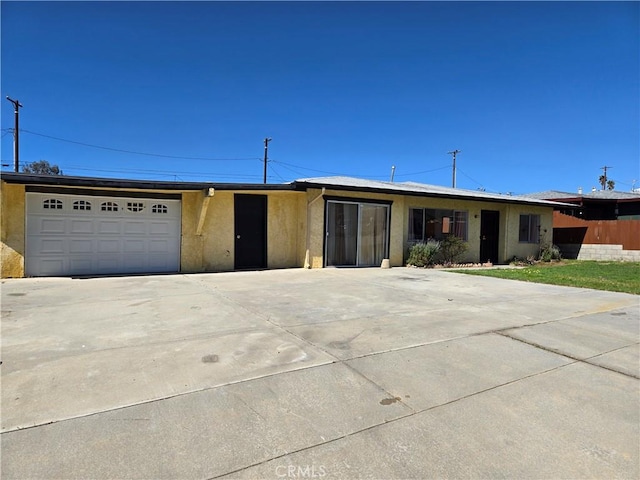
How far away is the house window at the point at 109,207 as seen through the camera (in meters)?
10.6

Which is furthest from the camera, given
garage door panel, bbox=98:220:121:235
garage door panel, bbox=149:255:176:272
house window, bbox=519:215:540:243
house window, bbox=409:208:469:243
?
house window, bbox=519:215:540:243

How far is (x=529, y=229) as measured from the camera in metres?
18.1

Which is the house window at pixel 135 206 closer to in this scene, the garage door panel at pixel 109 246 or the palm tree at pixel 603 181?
the garage door panel at pixel 109 246

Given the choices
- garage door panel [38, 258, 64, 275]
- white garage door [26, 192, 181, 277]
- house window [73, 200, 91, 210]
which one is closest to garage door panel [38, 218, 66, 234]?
white garage door [26, 192, 181, 277]

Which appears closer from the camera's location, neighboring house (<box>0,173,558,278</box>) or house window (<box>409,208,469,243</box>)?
neighboring house (<box>0,173,558,278</box>)

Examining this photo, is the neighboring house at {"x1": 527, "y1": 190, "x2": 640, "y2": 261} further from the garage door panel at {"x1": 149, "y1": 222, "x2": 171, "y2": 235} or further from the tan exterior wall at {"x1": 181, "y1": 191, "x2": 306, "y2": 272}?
the garage door panel at {"x1": 149, "y1": 222, "x2": 171, "y2": 235}

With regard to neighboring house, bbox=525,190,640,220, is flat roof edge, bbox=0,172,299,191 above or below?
below

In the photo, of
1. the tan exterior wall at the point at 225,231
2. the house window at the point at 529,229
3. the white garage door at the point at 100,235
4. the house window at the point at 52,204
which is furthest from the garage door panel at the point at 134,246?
the house window at the point at 529,229

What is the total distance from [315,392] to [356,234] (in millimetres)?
10554

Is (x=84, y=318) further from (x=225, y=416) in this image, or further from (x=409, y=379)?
(x=409, y=379)

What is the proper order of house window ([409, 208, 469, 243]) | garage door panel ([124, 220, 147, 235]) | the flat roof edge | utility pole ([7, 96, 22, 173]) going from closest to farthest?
the flat roof edge, garage door panel ([124, 220, 147, 235]), house window ([409, 208, 469, 243]), utility pole ([7, 96, 22, 173])

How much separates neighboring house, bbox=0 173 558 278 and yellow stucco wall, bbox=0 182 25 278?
2cm

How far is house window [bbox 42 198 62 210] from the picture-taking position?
9948 millimetres

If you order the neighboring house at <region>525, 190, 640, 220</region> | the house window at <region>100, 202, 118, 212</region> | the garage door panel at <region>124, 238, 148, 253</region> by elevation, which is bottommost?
the garage door panel at <region>124, 238, 148, 253</region>
